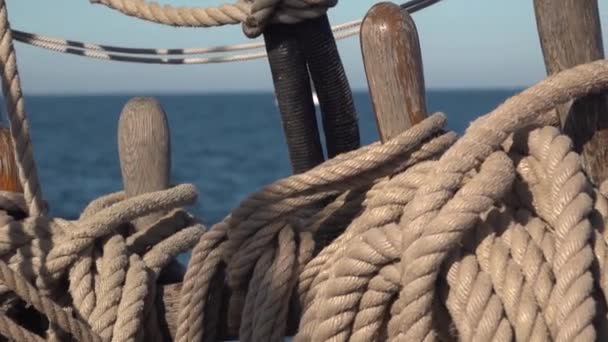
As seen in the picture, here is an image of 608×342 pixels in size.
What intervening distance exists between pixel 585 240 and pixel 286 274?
0.52 m

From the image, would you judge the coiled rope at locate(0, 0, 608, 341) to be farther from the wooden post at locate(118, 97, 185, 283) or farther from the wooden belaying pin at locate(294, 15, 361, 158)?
the wooden belaying pin at locate(294, 15, 361, 158)

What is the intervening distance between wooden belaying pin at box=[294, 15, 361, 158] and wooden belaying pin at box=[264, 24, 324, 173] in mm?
22

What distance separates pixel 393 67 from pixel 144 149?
534 millimetres

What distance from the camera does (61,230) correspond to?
220 centimetres

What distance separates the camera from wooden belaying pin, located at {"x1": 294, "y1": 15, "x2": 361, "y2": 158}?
224cm

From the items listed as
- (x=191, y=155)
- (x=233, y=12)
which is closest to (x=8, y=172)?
(x=233, y=12)

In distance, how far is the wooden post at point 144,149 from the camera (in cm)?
229

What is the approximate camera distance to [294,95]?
224cm

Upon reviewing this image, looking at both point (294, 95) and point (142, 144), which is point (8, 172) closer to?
point (142, 144)

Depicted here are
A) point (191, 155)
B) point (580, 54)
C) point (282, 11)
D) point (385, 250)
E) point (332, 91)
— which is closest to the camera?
point (385, 250)

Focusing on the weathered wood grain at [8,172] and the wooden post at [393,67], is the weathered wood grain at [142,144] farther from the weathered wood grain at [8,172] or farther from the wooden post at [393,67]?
the wooden post at [393,67]

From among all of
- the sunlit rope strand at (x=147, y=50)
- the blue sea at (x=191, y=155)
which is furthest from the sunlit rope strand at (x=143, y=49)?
the blue sea at (x=191, y=155)

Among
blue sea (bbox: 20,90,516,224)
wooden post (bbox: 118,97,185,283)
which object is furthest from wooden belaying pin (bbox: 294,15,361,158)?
blue sea (bbox: 20,90,516,224)

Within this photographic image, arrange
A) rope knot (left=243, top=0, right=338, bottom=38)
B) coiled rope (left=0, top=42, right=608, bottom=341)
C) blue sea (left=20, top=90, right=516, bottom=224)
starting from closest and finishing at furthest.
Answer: coiled rope (left=0, top=42, right=608, bottom=341) < rope knot (left=243, top=0, right=338, bottom=38) < blue sea (left=20, top=90, right=516, bottom=224)
